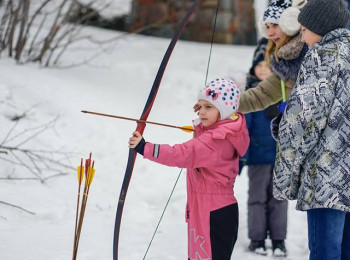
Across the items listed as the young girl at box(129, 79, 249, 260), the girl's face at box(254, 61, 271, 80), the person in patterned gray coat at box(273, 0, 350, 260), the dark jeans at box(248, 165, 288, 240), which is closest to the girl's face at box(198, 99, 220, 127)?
the young girl at box(129, 79, 249, 260)

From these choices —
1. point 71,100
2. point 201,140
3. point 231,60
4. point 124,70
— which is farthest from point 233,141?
point 231,60

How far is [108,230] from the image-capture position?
496 centimetres

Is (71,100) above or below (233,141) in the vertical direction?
below

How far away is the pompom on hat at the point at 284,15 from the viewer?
3.74m

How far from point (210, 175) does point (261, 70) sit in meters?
1.83

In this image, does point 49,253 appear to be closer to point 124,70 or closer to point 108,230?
point 108,230

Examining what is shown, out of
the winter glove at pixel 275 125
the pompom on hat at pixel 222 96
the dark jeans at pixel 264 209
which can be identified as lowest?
the dark jeans at pixel 264 209

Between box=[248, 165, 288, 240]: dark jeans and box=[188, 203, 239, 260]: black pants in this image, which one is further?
box=[248, 165, 288, 240]: dark jeans

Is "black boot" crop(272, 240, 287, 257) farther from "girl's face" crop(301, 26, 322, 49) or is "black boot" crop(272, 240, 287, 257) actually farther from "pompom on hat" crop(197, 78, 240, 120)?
"girl's face" crop(301, 26, 322, 49)

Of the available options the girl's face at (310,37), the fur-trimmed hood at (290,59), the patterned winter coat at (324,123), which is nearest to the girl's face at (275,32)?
the fur-trimmed hood at (290,59)

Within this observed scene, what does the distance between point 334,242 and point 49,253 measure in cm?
193

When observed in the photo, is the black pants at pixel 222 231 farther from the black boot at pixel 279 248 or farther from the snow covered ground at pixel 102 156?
the black boot at pixel 279 248

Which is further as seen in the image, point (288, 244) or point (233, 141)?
point (288, 244)

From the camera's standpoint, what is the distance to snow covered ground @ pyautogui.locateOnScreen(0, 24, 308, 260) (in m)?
4.66
